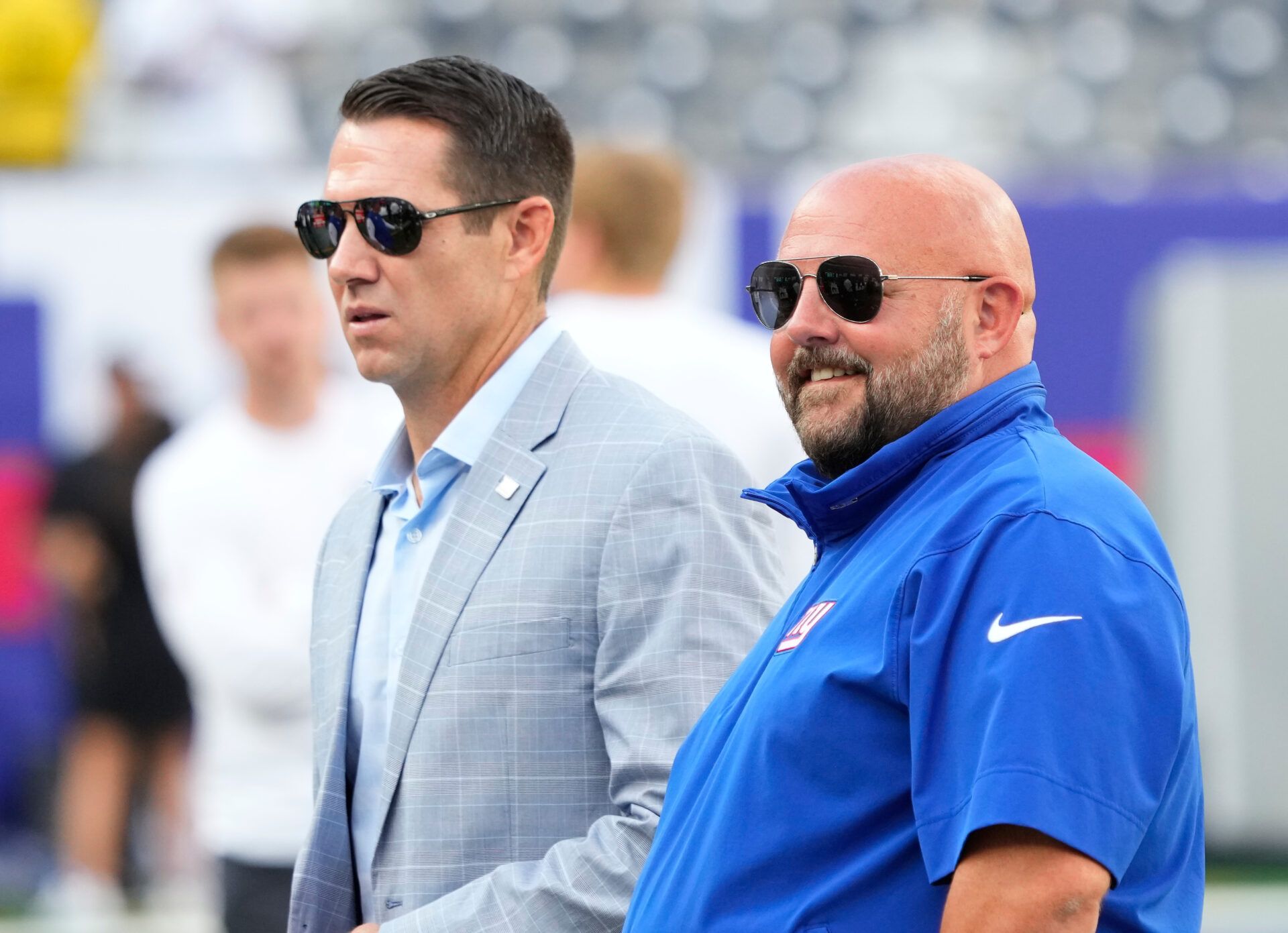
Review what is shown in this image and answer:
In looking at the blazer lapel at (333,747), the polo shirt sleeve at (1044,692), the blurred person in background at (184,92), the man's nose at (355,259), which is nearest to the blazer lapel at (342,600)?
the blazer lapel at (333,747)

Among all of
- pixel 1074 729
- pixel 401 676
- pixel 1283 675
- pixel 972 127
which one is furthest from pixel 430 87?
pixel 972 127

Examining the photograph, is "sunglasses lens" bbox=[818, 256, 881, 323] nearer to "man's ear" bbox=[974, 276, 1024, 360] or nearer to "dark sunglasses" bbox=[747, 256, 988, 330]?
"dark sunglasses" bbox=[747, 256, 988, 330]

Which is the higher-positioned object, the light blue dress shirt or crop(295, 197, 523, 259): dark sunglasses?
crop(295, 197, 523, 259): dark sunglasses

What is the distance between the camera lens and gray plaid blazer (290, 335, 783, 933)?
186 centimetres

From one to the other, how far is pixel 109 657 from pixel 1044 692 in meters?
5.29

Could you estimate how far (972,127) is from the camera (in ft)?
35.3

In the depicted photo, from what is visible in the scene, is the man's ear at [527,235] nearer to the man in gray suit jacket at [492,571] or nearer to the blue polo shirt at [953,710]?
the man in gray suit jacket at [492,571]

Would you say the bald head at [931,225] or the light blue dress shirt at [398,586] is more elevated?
the bald head at [931,225]

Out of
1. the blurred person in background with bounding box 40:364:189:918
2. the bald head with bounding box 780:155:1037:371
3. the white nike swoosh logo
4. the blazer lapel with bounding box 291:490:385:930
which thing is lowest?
the blurred person in background with bounding box 40:364:189:918

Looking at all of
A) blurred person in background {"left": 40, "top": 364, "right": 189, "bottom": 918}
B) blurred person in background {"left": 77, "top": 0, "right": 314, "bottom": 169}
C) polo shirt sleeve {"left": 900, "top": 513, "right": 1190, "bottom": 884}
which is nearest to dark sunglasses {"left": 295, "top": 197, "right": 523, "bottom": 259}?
polo shirt sleeve {"left": 900, "top": 513, "right": 1190, "bottom": 884}

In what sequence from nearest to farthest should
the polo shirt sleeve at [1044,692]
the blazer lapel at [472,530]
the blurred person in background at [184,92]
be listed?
the polo shirt sleeve at [1044,692] → the blazer lapel at [472,530] → the blurred person in background at [184,92]

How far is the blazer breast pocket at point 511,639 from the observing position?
191cm

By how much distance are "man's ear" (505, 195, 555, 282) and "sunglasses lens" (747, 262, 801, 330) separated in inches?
16.1

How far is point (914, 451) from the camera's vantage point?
1.63 meters
